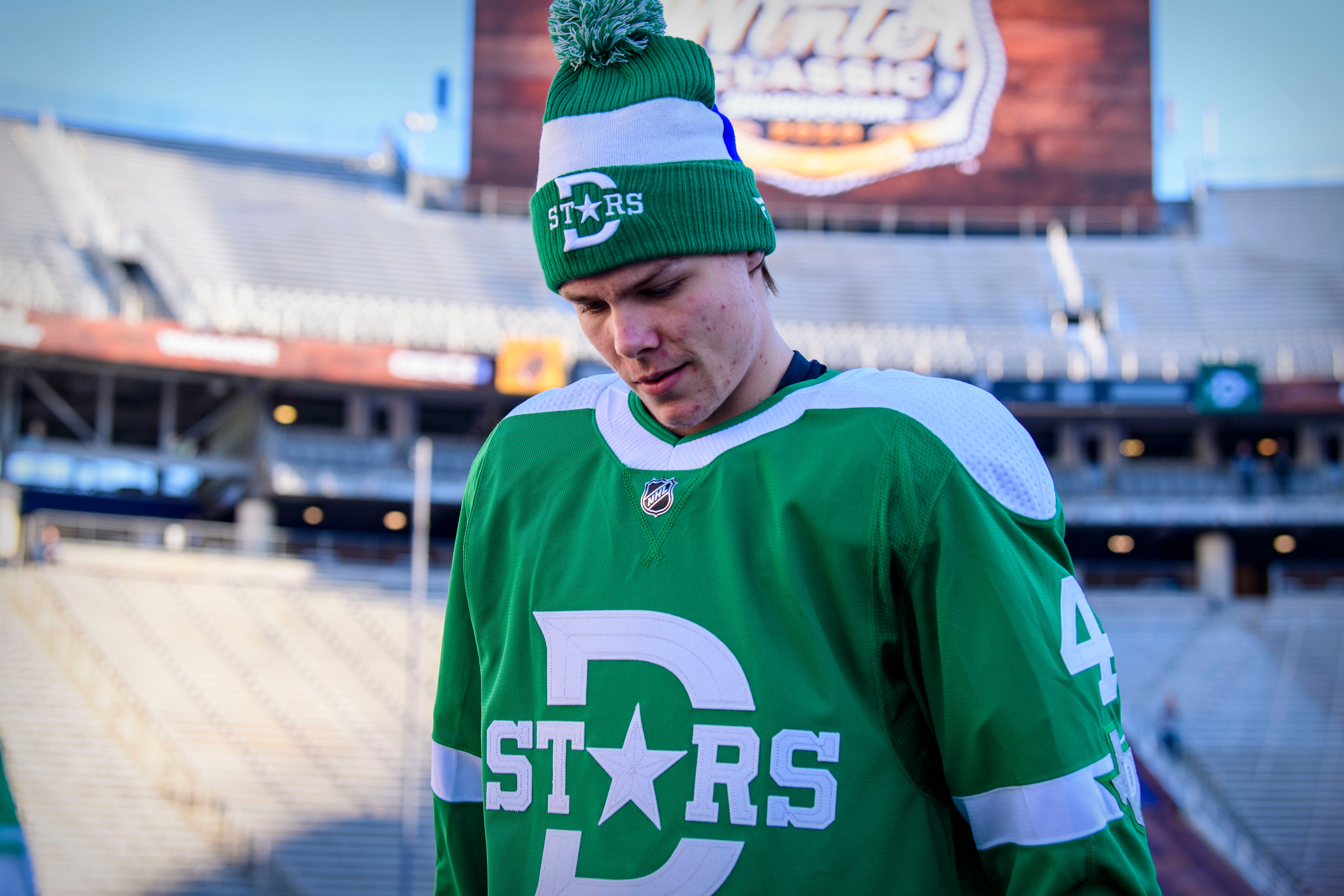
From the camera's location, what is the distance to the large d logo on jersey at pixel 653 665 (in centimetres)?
131

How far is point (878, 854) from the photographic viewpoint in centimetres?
129

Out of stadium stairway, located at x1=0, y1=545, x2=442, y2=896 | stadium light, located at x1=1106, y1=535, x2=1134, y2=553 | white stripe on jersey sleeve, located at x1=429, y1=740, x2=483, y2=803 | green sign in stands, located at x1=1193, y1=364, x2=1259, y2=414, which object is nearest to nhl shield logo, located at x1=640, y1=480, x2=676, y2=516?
white stripe on jersey sleeve, located at x1=429, y1=740, x2=483, y2=803

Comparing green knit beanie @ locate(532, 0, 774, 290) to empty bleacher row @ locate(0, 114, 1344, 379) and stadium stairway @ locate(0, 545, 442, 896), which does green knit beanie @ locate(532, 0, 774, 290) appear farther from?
empty bleacher row @ locate(0, 114, 1344, 379)

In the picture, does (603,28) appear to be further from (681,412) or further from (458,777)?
(458,777)

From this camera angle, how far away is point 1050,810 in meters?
1.24

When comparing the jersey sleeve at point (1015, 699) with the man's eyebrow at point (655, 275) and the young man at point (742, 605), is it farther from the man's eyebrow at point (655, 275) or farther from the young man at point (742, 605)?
the man's eyebrow at point (655, 275)

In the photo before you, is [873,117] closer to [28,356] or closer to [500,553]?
[28,356]

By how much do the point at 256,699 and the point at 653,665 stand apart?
49.1 feet

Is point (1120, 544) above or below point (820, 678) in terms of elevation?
below

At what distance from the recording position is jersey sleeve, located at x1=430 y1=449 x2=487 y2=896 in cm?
167

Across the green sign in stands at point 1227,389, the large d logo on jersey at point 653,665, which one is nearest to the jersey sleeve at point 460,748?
the large d logo on jersey at point 653,665

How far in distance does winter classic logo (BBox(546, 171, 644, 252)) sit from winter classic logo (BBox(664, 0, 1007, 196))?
2726cm

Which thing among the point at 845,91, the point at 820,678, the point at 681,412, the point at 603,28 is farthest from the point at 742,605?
the point at 845,91

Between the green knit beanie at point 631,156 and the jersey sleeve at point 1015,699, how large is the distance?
1.50 feet
